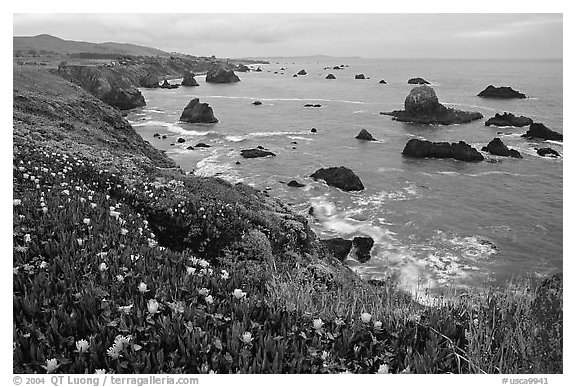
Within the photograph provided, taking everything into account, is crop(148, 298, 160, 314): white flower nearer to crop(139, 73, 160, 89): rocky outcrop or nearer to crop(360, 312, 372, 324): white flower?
crop(360, 312, 372, 324): white flower

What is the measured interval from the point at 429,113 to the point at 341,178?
31.3 m

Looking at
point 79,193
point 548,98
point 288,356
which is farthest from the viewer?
point 548,98

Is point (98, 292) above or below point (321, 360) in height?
above

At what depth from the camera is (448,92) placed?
86.9m

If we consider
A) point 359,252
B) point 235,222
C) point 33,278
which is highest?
point 33,278

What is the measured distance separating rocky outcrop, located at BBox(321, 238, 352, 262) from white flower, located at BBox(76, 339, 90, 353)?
17348 millimetres

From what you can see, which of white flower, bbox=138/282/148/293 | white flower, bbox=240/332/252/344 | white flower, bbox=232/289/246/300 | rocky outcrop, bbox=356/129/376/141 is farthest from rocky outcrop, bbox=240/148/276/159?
white flower, bbox=240/332/252/344

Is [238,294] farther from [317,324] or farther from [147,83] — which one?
[147,83]

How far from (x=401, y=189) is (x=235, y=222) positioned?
2356cm

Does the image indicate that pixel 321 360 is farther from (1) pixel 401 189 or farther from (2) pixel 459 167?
(2) pixel 459 167

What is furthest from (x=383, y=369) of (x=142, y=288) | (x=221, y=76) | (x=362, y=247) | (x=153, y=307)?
(x=221, y=76)

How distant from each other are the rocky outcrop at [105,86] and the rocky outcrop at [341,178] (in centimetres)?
4463

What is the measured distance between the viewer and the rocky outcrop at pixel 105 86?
2606 inches
